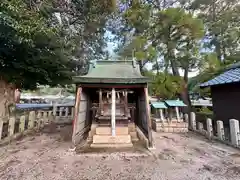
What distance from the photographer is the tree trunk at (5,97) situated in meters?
5.90

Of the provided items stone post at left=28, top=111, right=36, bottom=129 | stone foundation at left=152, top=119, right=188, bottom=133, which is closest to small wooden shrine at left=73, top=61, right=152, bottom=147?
stone foundation at left=152, top=119, right=188, bottom=133

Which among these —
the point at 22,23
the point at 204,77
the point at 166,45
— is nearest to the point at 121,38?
the point at 166,45

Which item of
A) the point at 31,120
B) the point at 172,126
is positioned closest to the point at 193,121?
the point at 172,126

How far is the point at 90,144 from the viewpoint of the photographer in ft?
14.0

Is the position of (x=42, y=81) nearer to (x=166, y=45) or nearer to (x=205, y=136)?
(x=166, y=45)

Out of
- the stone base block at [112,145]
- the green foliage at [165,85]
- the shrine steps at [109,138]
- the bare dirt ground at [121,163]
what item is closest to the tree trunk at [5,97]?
the bare dirt ground at [121,163]

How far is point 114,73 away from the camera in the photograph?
16.0 ft

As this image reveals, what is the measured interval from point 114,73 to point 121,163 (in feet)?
8.68

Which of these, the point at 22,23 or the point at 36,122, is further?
the point at 36,122

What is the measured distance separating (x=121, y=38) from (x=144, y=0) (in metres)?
2.47

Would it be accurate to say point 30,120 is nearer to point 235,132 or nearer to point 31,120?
point 31,120

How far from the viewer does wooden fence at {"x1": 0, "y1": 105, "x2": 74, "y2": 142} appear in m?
4.81

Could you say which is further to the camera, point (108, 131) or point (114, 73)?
point (114, 73)

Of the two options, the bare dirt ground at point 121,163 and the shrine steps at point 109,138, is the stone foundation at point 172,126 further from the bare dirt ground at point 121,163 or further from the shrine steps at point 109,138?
the shrine steps at point 109,138
